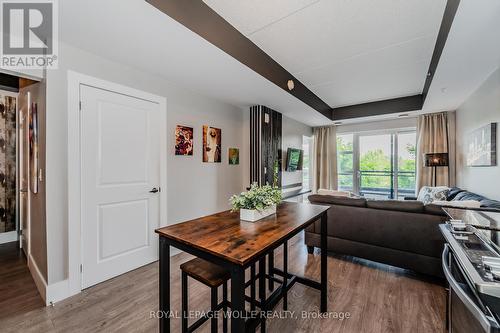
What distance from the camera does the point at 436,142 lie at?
14.8ft

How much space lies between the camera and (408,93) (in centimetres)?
404

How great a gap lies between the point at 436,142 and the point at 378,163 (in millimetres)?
1253

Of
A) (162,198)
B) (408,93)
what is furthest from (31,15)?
(408,93)

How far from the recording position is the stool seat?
50.0 inches

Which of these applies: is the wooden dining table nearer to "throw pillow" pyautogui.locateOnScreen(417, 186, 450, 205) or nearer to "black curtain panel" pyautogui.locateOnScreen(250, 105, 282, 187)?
"black curtain panel" pyautogui.locateOnScreen(250, 105, 282, 187)

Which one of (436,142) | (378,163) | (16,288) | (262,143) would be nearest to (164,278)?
(16,288)

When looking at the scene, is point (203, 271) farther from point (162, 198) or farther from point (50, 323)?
point (162, 198)

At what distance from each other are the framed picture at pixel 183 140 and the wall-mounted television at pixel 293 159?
2.42 meters

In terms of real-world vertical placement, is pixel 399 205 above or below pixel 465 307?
above

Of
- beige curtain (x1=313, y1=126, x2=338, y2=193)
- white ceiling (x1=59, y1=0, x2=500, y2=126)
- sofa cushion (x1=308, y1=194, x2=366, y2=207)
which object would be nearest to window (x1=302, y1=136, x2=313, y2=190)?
beige curtain (x1=313, y1=126, x2=338, y2=193)

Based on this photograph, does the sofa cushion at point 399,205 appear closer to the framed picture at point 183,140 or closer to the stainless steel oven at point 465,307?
the stainless steel oven at point 465,307

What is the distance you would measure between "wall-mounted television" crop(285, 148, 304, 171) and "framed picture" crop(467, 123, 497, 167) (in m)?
2.93

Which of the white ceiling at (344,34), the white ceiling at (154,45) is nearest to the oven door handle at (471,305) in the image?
the white ceiling at (344,34)

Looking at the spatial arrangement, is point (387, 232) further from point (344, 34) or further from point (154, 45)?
point (154, 45)
